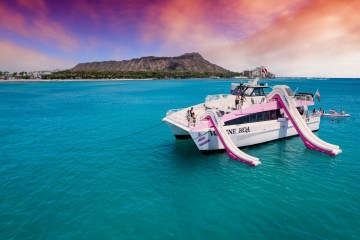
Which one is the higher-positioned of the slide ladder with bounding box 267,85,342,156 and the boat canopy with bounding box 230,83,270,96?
the boat canopy with bounding box 230,83,270,96

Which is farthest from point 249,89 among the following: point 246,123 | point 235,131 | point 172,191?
point 172,191

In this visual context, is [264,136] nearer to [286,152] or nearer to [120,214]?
[286,152]

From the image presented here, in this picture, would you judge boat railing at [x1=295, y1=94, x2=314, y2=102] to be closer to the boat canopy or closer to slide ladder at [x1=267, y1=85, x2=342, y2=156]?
the boat canopy

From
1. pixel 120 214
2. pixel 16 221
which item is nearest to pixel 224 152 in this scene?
pixel 120 214

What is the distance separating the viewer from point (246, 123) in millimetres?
23734

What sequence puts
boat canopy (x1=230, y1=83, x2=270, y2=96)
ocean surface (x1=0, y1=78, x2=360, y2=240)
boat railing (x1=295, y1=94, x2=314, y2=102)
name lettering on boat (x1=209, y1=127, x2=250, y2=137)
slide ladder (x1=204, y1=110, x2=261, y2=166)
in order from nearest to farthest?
ocean surface (x1=0, y1=78, x2=360, y2=240), slide ladder (x1=204, y1=110, x2=261, y2=166), name lettering on boat (x1=209, y1=127, x2=250, y2=137), boat canopy (x1=230, y1=83, x2=270, y2=96), boat railing (x1=295, y1=94, x2=314, y2=102)

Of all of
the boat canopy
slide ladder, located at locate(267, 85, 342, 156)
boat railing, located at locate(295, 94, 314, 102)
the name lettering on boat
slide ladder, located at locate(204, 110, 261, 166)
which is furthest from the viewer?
boat railing, located at locate(295, 94, 314, 102)

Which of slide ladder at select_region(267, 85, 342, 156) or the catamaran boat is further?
slide ladder at select_region(267, 85, 342, 156)

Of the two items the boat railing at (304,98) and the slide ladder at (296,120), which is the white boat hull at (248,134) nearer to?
the slide ladder at (296,120)

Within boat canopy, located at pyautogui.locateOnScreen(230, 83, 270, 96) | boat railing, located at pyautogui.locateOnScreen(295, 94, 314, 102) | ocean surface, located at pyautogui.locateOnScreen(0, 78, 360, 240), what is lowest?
ocean surface, located at pyautogui.locateOnScreen(0, 78, 360, 240)

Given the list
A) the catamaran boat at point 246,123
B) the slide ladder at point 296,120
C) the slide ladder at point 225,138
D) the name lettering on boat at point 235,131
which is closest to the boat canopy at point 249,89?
the catamaran boat at point 246,123

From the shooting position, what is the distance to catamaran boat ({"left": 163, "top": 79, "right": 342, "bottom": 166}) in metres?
21.5

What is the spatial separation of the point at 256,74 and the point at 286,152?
12690 mm

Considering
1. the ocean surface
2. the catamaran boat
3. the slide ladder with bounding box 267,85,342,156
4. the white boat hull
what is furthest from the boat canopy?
the ocean surface
